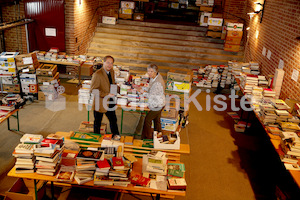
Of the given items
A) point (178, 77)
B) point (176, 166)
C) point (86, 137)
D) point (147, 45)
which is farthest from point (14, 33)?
point (176, 166)

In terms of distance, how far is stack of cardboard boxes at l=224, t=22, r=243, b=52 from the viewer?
1066cm

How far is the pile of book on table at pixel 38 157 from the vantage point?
380 cm

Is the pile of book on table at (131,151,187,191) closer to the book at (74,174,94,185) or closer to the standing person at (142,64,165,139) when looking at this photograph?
the book at (74,174,94,185)

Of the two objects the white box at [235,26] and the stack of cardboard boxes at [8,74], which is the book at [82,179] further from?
the white box at [235,26]

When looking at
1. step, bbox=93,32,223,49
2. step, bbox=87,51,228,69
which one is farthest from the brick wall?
step, bbox=93,32,223,49

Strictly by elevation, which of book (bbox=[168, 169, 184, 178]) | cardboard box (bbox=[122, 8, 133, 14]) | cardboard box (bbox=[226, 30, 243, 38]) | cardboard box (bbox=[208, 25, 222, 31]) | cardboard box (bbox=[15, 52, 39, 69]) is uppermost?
cardboard box (bbox=[122, 8, 133, 14])

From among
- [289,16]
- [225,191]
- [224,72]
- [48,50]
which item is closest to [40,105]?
[48,50]

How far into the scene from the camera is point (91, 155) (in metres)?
3.86

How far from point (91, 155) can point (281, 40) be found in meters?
5.68

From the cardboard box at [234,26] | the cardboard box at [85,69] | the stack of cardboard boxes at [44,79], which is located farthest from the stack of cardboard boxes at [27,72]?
the cardboard box at [234,26]

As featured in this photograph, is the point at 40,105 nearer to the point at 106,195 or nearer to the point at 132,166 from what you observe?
the point at 106,195

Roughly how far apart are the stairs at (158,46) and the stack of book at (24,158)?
24.4 feet

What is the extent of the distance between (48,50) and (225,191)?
766 centimetres

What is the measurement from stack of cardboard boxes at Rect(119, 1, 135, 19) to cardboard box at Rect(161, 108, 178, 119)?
752cm
